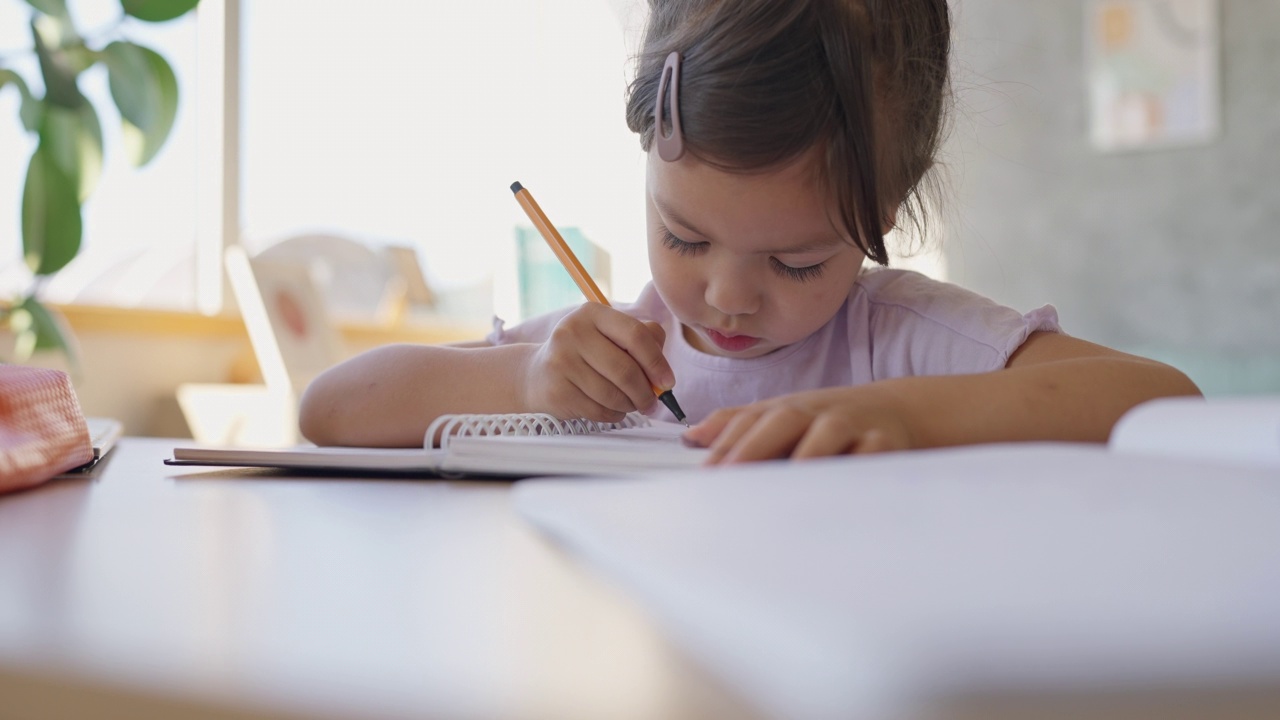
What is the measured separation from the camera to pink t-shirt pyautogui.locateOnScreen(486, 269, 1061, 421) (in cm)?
84

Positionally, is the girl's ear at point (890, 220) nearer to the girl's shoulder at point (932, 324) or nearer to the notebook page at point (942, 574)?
the girl's shoulder at point (932, 324)

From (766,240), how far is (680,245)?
84mm

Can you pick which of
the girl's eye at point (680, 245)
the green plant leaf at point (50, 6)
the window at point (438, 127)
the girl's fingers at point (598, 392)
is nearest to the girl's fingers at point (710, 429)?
the girl's fingers at point (598, 392)

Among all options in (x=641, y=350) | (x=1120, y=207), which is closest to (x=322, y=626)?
(x=641, y=350)

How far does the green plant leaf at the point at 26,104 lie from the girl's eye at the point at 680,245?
129cm

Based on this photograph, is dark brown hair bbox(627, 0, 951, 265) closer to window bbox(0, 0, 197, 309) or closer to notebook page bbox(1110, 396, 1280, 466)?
notebook page bbox(1110, 396, 1280, 466)

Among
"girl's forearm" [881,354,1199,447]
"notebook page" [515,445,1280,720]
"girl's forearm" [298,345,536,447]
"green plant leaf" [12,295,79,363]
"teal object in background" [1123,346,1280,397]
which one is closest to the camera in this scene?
"notebook page" [515,445,1280,720]

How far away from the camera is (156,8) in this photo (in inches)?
67.5

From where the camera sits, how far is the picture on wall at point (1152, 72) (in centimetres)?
356

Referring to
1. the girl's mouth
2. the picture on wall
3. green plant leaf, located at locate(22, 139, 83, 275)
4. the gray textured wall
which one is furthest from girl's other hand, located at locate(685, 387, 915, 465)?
the picture on wall

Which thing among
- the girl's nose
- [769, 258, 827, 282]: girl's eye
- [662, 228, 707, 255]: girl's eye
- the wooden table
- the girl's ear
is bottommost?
the wooden table

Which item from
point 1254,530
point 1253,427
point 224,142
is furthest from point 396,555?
point 224,142

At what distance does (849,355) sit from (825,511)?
2.52 ft

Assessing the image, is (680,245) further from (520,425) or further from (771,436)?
(771,436)
